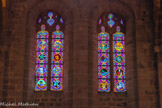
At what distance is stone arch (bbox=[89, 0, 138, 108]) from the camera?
57.0 ft

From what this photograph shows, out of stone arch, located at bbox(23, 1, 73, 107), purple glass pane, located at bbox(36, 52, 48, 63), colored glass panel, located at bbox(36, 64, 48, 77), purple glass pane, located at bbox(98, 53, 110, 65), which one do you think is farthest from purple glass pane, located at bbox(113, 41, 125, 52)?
colored glass panel, located at bbox(36, 64, 48, 77)

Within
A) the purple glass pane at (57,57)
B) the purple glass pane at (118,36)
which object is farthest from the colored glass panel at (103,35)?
the purple glass pane at (57,57)

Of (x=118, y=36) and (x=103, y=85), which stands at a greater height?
(x=118, y=36)

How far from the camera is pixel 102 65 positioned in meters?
18.1

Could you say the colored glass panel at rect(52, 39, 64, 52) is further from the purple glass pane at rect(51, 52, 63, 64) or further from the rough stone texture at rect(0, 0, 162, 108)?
the rough stone texture at rect(0, 0, 162, 108)

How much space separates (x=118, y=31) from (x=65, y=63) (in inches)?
110

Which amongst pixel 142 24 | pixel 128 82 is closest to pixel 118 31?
pixel 142 24

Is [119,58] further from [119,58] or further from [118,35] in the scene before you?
[118,35]

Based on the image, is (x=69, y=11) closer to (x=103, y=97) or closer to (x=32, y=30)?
(x=32, y=30)

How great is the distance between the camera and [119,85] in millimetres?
17875

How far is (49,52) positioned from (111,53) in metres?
2.66

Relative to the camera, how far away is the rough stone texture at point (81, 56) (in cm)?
1714

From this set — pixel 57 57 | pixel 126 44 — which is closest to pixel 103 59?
pixel 126 44

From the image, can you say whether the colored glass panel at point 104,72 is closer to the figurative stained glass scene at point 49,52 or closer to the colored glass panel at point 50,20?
the figurative stained glass scene at point 49,52
